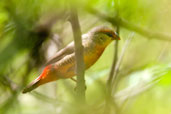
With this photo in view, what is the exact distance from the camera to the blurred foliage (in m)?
3.05

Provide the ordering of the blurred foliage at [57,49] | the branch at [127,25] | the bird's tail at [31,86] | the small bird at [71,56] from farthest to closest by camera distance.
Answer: the small bird at [71,56], the bird's tail at [31,86], the branch at [127,25], the blurred foliage at [57,49]

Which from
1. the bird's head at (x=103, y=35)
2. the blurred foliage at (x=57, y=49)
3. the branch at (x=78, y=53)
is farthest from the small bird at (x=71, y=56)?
the branch at (x=78, y=53)

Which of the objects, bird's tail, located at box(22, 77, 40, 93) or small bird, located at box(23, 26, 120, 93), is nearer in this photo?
bird's tail, located at box(22, 77, 40, 93)

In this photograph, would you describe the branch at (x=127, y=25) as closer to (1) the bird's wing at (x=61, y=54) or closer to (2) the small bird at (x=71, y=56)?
(2) the small bird at (x=71, y=56)

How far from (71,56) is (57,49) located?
35 cm

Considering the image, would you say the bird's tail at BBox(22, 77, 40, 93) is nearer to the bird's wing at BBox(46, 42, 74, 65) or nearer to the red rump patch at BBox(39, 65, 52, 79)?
the red rump patch at BBox(39, 65, 52, 79)

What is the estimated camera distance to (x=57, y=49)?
4.81 meters

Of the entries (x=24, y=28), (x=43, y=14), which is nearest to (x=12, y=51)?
(x=24, y=28)

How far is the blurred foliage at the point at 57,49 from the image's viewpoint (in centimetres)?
305

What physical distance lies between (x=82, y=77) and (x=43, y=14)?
921 millimetres

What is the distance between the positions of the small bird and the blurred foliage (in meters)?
0.14

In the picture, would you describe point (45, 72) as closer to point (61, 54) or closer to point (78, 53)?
point (61, 54)

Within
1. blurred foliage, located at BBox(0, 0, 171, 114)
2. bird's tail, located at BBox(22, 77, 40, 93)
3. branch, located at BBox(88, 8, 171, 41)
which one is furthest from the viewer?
bird's tail, located at BBox(22, 77, 40, 93)

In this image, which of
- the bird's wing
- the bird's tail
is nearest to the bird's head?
the bird's wing
